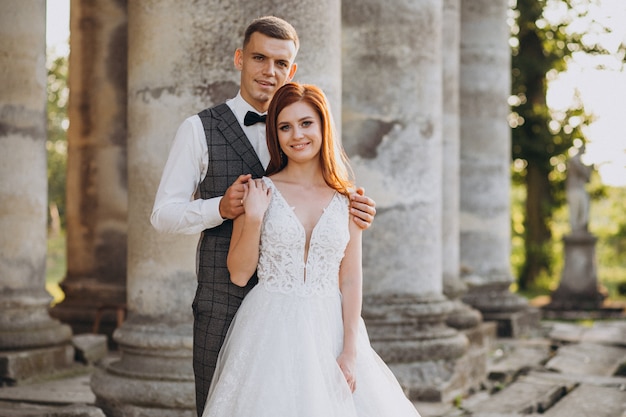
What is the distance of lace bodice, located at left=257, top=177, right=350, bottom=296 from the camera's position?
386cm

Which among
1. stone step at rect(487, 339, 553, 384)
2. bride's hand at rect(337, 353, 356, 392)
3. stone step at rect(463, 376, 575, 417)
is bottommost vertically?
stone step at rect(487, 339, 553, 384)

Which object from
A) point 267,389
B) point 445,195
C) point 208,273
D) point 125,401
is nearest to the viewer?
point 267,389

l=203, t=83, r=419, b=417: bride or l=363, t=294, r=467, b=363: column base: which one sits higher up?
l=203, t=83, r=419, b=417: bride

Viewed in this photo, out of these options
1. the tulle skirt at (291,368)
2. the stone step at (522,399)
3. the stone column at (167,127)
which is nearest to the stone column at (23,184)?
the stone column at (167,127)

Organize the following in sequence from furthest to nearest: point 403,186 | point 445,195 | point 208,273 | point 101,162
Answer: point 445,195 → point 101,162 → point 403,186 → point 208,273

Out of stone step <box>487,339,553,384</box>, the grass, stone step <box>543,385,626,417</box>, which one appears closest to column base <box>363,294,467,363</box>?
stone step <box>543,385,626,417</box>

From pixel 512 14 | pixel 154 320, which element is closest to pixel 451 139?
pixel 154 320

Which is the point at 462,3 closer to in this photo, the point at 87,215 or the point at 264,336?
the point at 87,215

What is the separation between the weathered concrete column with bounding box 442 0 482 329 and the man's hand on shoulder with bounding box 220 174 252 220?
7595 mm

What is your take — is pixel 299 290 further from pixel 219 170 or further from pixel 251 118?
pixel 251 118

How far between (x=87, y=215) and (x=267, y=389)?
7.54 metres

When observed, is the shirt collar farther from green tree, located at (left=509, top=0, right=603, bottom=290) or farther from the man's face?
green tree, located at (left=509, top=0, right=603, bottom=290)

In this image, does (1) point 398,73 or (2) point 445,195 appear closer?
(1) point 398,73

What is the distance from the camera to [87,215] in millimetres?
10891
